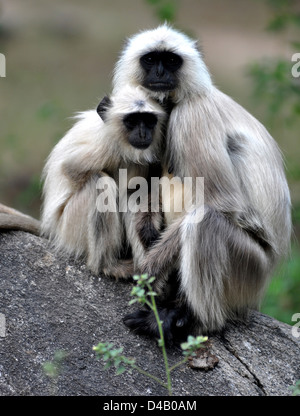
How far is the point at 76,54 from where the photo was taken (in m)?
19.5

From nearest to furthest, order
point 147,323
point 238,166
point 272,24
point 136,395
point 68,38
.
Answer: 1. point 136,395
2. point 147,323
3. point 238,166
4. point 272,24
5. point 68,38

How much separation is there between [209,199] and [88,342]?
1.30 metres

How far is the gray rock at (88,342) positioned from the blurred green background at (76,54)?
690cm

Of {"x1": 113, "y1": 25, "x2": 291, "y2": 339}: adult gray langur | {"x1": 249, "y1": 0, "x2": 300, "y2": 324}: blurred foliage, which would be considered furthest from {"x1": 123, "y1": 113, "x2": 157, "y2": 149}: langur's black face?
{"x1": 249, "y1": 0, "x2": 300, "y2": 324}: blurred foliage

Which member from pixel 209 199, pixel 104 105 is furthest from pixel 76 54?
pixel 209 199

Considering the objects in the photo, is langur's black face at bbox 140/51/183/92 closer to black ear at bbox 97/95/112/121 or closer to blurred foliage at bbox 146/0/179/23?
black ear at bbox 97/95/112/121

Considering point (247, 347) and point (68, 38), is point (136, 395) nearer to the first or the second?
point (247, 347)

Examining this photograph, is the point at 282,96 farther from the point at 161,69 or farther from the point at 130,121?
the point at 130,121

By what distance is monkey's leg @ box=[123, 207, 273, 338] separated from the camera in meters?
5.00

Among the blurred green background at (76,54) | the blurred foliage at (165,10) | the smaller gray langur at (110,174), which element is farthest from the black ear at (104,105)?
the blurred green background at (76,54)

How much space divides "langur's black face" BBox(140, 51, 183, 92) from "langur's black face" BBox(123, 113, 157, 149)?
9.0 inches

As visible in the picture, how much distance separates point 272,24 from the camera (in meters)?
9.45

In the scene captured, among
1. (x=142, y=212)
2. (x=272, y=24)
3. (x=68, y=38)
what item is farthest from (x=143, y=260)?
(x=68, y=38)

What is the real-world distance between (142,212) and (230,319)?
1.03 m
